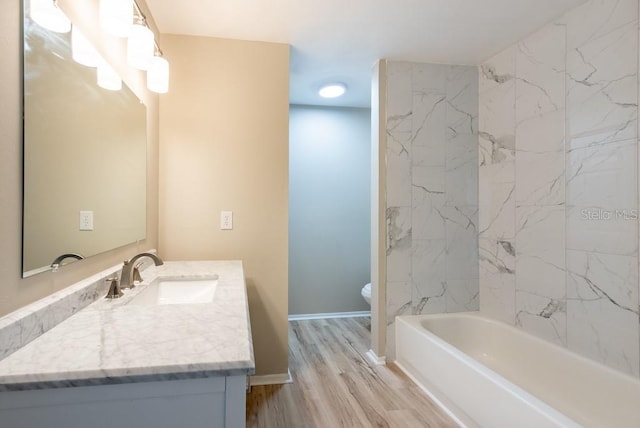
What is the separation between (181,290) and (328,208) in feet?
7.23

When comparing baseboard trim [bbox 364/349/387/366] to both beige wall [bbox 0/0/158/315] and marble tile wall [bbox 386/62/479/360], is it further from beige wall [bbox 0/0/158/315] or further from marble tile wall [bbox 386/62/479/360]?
beige wall [bbox 0/0/158/315]

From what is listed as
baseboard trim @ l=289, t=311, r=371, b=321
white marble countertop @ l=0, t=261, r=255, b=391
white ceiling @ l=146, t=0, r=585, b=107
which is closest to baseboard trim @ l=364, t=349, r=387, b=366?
baseboard trim @ l=289, t=311, r=371, b=321

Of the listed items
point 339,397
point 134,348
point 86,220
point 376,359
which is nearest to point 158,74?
point 86,220

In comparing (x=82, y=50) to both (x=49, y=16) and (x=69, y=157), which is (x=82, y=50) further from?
(x=69, y=157)

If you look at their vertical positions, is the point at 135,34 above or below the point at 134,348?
above

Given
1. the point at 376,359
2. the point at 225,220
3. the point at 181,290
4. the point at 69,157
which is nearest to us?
the point at 69,157

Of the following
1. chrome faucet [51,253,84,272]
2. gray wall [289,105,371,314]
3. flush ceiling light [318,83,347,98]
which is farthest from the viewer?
gray wall [289,105,371,314]

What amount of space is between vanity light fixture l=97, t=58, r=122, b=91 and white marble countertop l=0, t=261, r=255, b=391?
900 mm

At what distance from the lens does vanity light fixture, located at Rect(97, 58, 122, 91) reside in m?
1.37

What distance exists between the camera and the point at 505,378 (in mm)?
2094

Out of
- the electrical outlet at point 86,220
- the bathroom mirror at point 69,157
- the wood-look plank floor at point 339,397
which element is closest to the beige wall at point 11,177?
the bathroom mirror at point 69,157

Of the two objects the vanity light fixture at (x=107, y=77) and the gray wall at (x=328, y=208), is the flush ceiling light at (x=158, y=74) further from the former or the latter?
the gray wall at (x=328, y=208)

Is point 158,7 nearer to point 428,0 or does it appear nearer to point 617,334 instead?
point 428,0

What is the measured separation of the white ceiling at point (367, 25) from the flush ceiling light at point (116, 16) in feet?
2.10
